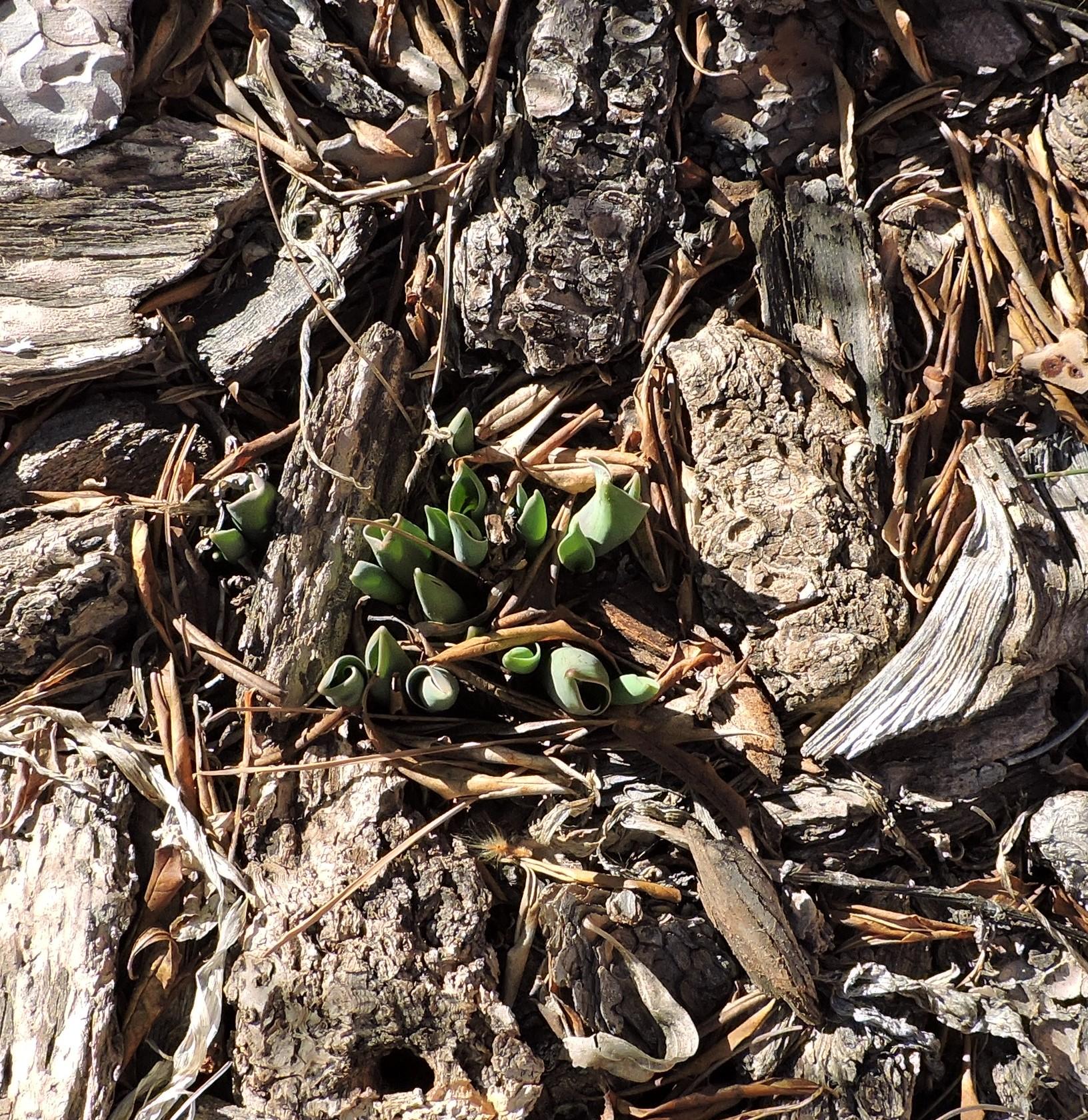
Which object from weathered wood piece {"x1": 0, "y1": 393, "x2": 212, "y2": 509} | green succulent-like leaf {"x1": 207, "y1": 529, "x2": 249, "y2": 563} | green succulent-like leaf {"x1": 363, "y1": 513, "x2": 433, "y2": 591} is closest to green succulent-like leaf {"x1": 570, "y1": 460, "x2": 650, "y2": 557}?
green succulent-like leaf {"x1": 363, "y1": 513, "x2": 433, "y2": 591}

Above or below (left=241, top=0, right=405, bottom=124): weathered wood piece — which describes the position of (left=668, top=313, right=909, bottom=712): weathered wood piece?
below

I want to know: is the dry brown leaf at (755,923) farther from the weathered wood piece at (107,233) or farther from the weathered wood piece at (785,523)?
the weathered wood piece at (107,233)

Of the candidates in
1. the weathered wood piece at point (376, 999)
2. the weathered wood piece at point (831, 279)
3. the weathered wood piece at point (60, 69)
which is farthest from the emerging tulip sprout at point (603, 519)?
the weathered wood piece at point (60, 69)

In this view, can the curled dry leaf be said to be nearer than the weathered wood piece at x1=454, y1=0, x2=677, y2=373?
Yes

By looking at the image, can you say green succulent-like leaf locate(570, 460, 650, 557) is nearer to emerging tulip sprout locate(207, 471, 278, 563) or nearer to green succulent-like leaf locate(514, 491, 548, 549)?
green succulent-like leaf locate(514, 491, 548, 549)

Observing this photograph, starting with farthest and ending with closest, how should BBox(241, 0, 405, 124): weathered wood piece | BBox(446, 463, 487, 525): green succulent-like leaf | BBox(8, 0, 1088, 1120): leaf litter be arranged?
BBox(241, 0, 405, 124): weathered wood piece < BBox(446, 463, 487, 525): green succulent-like leaf < BBox(8, 0, 1088, 1120): leaf litter

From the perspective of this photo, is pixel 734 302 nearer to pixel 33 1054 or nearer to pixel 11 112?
pixel 11 112

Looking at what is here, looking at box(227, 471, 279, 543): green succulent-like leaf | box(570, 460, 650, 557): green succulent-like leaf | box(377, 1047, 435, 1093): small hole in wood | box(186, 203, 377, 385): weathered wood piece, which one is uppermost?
box(186, 203, 377, 385): weathered wood piece

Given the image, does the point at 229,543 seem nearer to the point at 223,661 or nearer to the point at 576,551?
the point at 223,661
